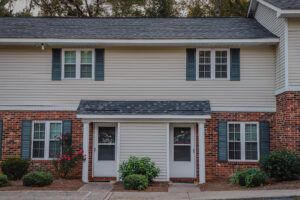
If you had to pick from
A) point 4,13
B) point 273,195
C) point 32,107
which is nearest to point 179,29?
point 32,107

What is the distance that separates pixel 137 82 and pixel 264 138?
5296mm

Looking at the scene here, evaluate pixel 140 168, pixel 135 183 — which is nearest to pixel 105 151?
pixel 140 168

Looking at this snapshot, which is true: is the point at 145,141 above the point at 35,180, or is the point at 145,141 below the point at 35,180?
above

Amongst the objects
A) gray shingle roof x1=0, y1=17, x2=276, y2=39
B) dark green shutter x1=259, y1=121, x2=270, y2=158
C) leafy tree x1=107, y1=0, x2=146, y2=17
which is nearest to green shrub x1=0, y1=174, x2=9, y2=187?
gray shingle roof x1=0, y1=17, x2=276, y2=39

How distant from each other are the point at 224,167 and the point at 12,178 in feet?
25.7

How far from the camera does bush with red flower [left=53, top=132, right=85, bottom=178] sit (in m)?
12.5

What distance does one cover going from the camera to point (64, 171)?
1252cm

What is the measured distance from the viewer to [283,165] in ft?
35.8

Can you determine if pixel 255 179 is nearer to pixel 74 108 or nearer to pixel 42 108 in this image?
pixel 74 108

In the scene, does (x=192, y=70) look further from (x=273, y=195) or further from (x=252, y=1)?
(x=273, y=195)

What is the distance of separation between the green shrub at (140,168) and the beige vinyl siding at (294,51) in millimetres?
5596

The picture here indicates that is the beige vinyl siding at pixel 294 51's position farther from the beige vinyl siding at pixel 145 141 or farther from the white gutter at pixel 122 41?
the beige vinyl siding at pixel 145 141

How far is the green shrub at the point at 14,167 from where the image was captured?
12047 millimetres

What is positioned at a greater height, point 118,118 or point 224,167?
point 118,118
